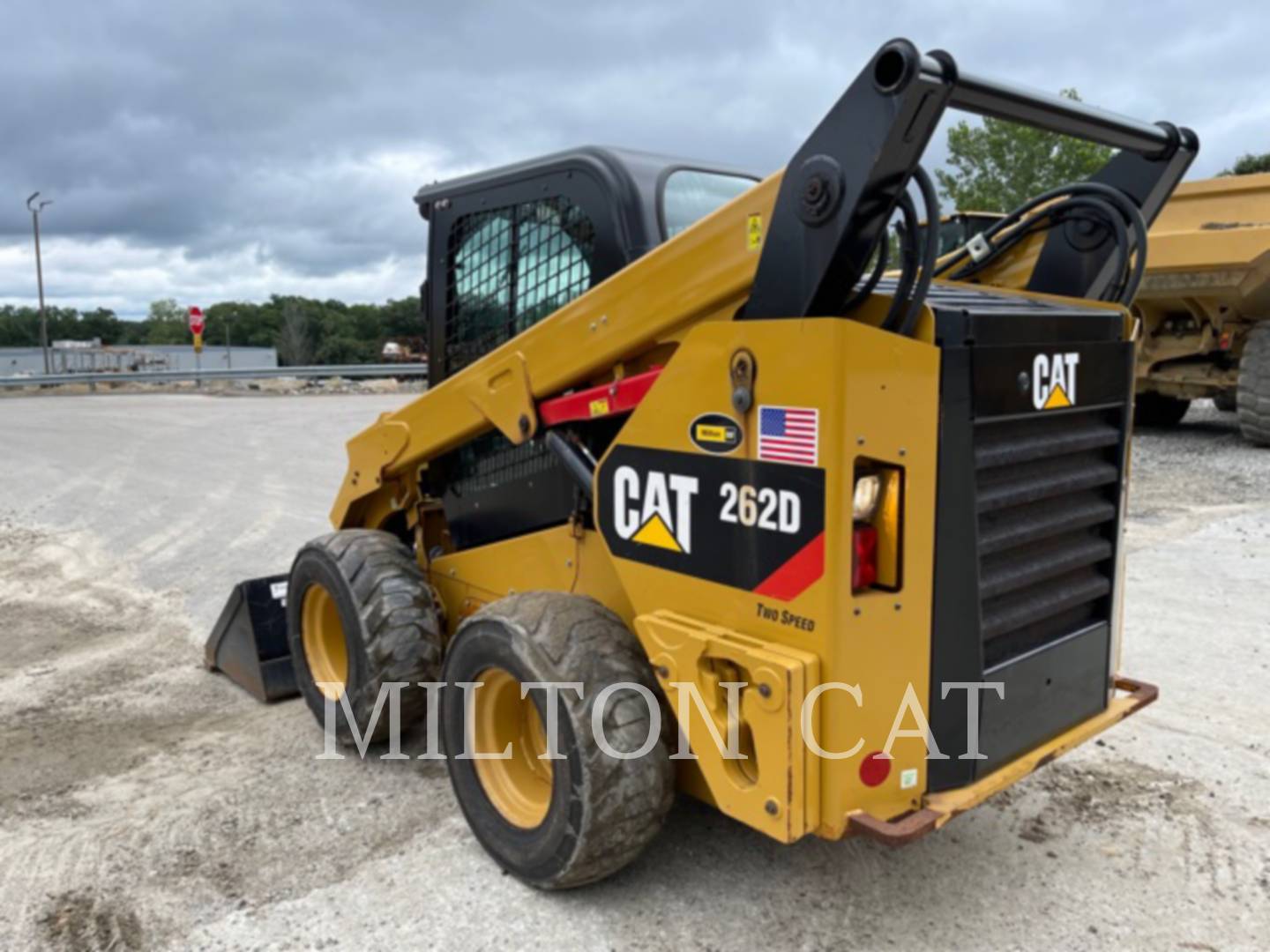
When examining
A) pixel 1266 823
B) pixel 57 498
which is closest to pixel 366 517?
pixel 1266 823

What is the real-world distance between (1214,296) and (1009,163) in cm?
1463

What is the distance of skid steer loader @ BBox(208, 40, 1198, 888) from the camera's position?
250 centimetres

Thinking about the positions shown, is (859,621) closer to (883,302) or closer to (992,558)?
(992,558)

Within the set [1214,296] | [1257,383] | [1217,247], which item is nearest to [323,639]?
[1217,247]

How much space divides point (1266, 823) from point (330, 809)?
3133 millimetres

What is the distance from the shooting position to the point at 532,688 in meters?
2.96

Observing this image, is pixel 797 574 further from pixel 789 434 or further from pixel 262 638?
pixel 262 638

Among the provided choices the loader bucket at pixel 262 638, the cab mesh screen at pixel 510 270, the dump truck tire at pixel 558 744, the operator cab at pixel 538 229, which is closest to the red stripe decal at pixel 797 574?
the dump truck tire at pixel 558 744

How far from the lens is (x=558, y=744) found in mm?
2889

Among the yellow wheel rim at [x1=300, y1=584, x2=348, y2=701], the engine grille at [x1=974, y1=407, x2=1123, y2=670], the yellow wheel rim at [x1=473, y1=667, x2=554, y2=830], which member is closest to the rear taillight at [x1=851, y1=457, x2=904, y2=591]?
the engine grille at [x1=974, y1=407, x2=1123, y2=670]

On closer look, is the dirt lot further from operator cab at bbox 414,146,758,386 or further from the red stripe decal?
operator cab at bbox 414,146,758,386

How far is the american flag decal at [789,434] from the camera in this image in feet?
8.13

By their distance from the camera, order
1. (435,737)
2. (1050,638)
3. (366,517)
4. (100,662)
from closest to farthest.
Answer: (1050,638)
(435,737)
(366,517)
(100,662)

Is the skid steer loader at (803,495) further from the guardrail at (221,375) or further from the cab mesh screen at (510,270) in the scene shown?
the guardrail at (221,375)
